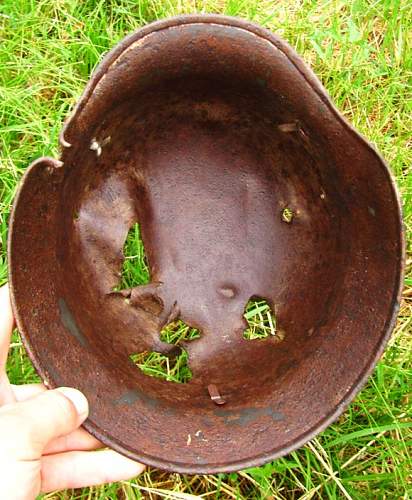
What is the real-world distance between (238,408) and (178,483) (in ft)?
1.25

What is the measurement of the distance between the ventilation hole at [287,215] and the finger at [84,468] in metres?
0.71

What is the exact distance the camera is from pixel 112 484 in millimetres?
1725

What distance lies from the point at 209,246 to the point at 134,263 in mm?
219

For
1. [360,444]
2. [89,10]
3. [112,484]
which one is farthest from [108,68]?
[360,444]

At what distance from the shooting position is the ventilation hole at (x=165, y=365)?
1.81m

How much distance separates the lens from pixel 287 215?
1785 mm

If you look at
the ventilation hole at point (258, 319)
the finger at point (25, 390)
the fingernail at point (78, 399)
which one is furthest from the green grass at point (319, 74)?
the fingernail at point (78, 399)

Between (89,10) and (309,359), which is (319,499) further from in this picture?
(89,10)

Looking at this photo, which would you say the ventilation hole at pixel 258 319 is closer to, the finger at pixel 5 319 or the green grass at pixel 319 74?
the green grass at pixel 319 74

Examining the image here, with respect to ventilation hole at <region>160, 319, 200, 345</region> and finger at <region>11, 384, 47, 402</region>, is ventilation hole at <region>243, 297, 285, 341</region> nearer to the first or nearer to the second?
ventilation hole at <region>160, 319, 200, 345</region>

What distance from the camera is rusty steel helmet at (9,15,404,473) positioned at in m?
1.40

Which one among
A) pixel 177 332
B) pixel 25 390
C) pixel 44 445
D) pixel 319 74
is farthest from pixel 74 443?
pixel 319 74

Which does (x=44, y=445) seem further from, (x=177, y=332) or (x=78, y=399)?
(x=177, y=332)

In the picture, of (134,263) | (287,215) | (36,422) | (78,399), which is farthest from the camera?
(134,263)
